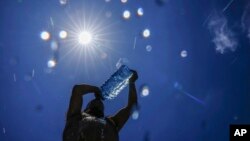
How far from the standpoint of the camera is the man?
3.17 meters

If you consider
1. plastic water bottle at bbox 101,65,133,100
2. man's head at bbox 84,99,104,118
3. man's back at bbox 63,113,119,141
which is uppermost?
plastic water bottle at bbox 101,65,133,100

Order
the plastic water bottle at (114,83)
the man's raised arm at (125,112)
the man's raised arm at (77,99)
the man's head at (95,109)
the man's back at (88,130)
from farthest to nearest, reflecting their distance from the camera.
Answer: the plastic water bottle at (114,83)
the man's raised arm at (125,112)
the man's head at (95,109)
the man's raised arm at (77,99)
the man's back at (88,130)

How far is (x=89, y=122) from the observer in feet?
10.6

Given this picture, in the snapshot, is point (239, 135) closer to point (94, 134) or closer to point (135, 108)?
point (135, 108)

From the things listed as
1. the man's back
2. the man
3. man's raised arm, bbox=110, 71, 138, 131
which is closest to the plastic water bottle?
man's raised arm, bbox=110, 71, 138, 131

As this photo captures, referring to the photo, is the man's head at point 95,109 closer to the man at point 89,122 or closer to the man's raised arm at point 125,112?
the man at point 89,122

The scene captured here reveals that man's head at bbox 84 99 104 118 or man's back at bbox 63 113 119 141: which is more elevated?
man's head at bbox 84 99 104 118

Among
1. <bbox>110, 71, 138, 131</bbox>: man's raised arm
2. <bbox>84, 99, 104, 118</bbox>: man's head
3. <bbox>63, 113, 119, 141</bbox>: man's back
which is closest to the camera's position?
<bbox>63, 113, 119, 141</bbox>: man's back

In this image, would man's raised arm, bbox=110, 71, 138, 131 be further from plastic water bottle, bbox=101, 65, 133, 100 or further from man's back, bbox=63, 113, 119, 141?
plastic water bottle, bbox=101, 65, 133, 100

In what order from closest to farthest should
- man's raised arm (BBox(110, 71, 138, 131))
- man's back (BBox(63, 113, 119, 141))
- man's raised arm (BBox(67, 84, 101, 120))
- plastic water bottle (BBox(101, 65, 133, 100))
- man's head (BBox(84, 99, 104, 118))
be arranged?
man's back (BBox(63, 113, 119, 141)) < man's raised arm (BBox(67, 84, 101, 120)) < man's head (BBox(84, 99, 104, 118)) < man's raised arm (BBox(110, 71, 138, 131)) < plastic water bottle (BBox(101, 65, 133, 100))

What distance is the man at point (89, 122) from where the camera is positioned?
3166 mm

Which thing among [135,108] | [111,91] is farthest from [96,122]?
[111,91]

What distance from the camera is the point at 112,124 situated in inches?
138

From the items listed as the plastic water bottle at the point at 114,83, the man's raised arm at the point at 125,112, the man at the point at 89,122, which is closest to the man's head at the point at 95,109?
the man at the point at 89,122
